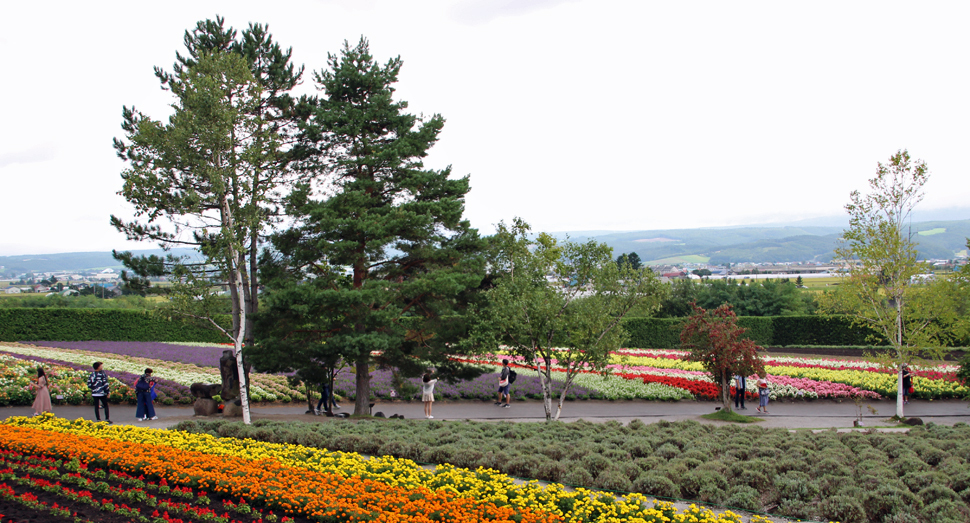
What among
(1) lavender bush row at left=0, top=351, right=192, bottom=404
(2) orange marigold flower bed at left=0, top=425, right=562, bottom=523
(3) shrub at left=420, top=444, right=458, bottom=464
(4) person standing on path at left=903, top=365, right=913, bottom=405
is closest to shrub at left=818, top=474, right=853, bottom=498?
(2) orange marigold flower bed at left=0, top=425, right=562, bottom=523

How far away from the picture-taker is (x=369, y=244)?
46.7 ft

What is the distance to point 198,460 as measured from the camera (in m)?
8.73

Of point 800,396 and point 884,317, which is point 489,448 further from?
point 800,396

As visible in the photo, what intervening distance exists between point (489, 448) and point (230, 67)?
440 inches

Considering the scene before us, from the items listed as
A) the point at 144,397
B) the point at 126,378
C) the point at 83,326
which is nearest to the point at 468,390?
the point at 144,397

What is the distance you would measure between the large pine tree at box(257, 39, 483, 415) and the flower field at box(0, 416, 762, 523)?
5111mm

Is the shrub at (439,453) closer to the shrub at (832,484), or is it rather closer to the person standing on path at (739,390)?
the shrub at (832,484)

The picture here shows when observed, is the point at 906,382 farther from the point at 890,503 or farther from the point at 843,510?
the point at 843,510

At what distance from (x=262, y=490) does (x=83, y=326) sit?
119ft

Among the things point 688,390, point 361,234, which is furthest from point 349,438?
point 688,390

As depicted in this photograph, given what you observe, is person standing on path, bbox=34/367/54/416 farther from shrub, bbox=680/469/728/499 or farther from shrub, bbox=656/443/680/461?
shrub, bbox=680/469/728/499

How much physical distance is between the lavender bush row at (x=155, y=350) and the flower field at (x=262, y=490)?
19.6 m

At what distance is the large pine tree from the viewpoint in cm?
1451

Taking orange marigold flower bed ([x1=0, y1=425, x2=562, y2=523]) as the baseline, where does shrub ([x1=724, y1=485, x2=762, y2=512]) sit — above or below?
below
